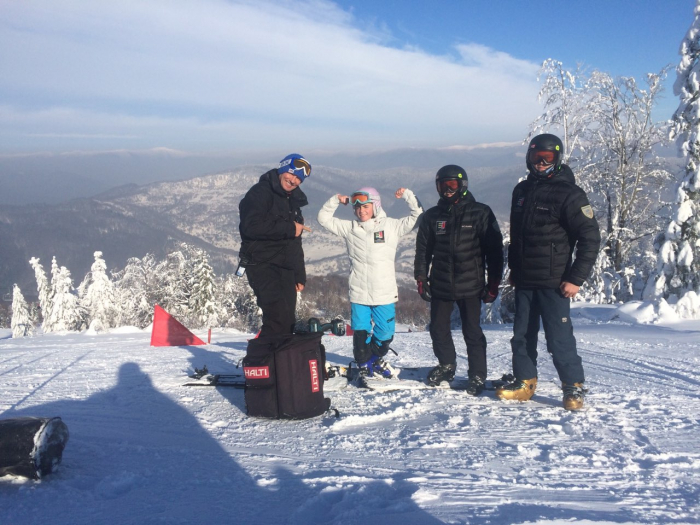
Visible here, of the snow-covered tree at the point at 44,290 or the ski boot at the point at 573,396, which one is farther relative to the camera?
the snow-covered tree at the point at 44,290

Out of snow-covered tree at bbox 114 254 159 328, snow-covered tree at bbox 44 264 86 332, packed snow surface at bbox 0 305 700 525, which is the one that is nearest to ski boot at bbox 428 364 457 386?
packed snow surface at bbox 0 305 700 525

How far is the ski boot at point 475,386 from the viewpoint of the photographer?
477 centimetres

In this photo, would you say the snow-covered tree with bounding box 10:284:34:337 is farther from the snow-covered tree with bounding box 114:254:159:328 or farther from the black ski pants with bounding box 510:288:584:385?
the black ski pants with bounding box 510:288:584:385

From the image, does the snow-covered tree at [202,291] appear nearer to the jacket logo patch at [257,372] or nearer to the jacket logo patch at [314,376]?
the jacket logo patch at [257,372]

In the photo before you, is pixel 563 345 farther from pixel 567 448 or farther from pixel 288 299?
pixel 288 299

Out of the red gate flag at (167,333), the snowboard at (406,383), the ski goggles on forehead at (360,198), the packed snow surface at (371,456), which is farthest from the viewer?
the red gate flag at (167,333)

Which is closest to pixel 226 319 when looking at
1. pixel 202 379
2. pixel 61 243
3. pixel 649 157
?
pixel 649 157

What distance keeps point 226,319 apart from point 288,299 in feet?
107

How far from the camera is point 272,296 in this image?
4.75m

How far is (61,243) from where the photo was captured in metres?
132

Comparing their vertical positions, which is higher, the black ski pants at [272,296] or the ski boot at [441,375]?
the black ski pants at [272,296]

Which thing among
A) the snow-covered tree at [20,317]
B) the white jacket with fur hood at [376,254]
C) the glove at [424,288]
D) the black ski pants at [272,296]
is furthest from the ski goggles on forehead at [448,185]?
the snow-covered tree at [20,317]

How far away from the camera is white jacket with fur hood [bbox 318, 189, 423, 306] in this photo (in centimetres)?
524

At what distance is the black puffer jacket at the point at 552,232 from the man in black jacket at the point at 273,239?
219 cm
